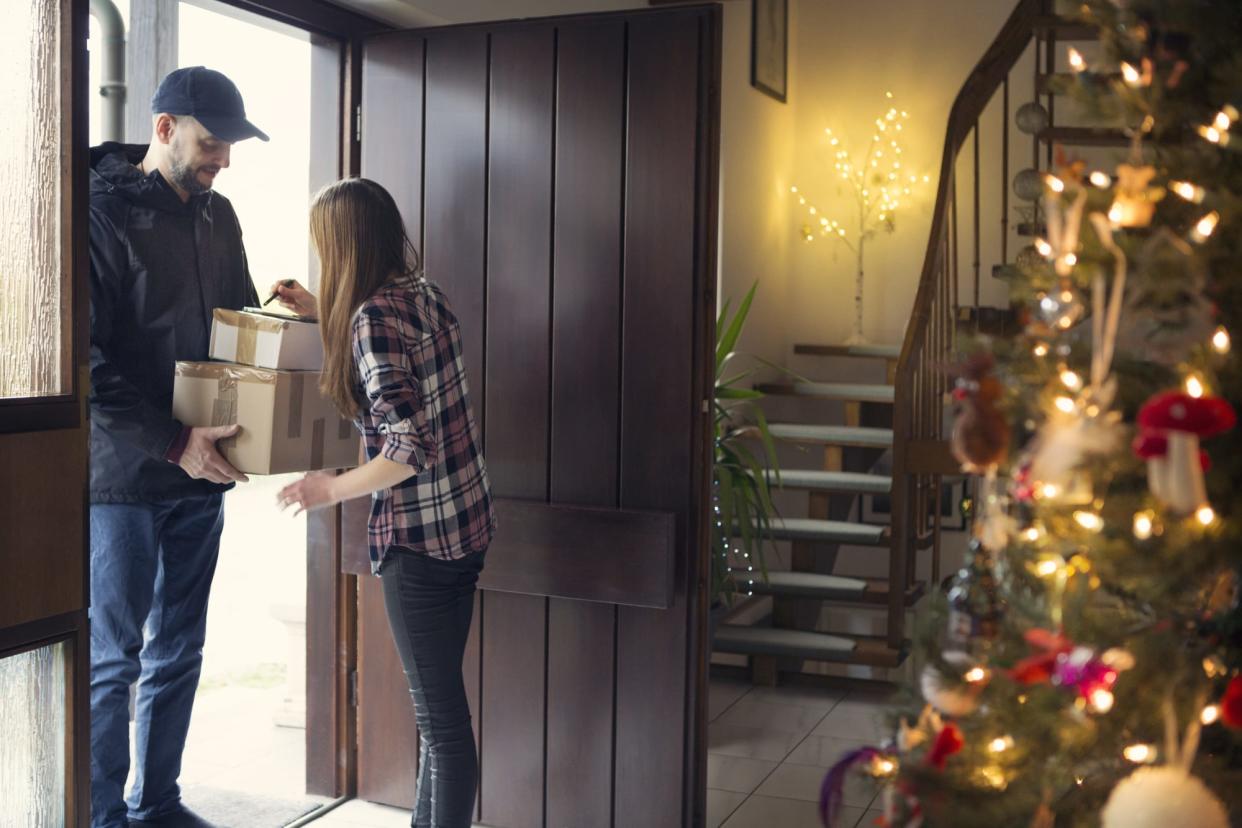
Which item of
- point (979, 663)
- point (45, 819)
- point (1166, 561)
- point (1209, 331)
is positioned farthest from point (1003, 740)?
point (45, 819)

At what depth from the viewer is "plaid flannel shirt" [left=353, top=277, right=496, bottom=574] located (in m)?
2.31

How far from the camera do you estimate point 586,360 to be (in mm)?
2941

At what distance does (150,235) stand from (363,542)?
0.90m

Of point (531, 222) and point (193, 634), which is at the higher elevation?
point (531, 222)

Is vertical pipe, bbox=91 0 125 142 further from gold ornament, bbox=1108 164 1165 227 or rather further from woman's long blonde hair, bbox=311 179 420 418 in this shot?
gold ornament, bbox=1108 164 1165 227

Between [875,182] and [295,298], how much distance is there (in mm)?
4374

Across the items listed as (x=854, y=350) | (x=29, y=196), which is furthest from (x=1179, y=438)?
(x=854, y=350)

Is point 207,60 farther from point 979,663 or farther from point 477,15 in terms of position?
point 979,663

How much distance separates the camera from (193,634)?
2916 mm

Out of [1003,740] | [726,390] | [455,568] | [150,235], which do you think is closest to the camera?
[1003,740]

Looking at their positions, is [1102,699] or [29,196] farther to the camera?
[29,196]

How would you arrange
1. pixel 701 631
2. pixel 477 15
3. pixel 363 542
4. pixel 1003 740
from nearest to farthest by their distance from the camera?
pixel 1003 740
pixel 701 631
pixel 363 542
pixel 477 15

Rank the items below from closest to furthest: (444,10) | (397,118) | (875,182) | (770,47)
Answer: (397,118) < (444,10) < (770,47) < (875,182)

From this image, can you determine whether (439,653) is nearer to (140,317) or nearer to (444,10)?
(140,317)
